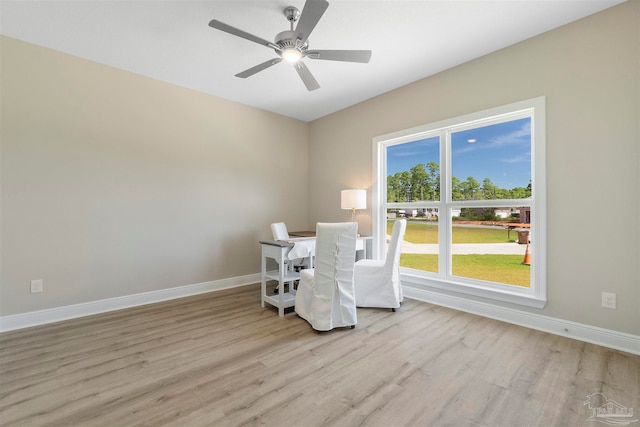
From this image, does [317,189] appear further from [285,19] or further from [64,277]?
[64,277]

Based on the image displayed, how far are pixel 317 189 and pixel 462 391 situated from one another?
3.67m

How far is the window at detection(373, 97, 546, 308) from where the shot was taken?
8.76 ft

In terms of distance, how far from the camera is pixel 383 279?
3076 mm

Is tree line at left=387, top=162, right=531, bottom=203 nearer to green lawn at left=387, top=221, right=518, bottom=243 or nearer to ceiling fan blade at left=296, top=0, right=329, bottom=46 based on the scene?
green lawn at left=387, top=221, right=518, bottom=243

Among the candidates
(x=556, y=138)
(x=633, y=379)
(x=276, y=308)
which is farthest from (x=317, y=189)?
(x=633, y=379)

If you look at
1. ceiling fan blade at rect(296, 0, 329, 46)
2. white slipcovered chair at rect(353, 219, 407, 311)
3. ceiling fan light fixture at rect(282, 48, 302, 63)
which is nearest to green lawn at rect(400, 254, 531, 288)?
white slipcovered chair at rect(353, 219, 407, 311)

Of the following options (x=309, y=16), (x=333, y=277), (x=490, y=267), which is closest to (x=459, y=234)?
(x=490, y=267)

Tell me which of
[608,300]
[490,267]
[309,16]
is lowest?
[608,300]

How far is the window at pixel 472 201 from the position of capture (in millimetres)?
2670

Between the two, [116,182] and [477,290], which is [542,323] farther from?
[116,182]

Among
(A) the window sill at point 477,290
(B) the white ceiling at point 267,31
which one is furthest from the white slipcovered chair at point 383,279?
(B) the white ceiling at point 267,31

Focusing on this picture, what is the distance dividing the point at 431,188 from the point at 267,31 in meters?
2.54

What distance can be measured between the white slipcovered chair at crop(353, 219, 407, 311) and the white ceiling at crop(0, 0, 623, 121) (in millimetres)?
1793

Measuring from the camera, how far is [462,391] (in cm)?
168
